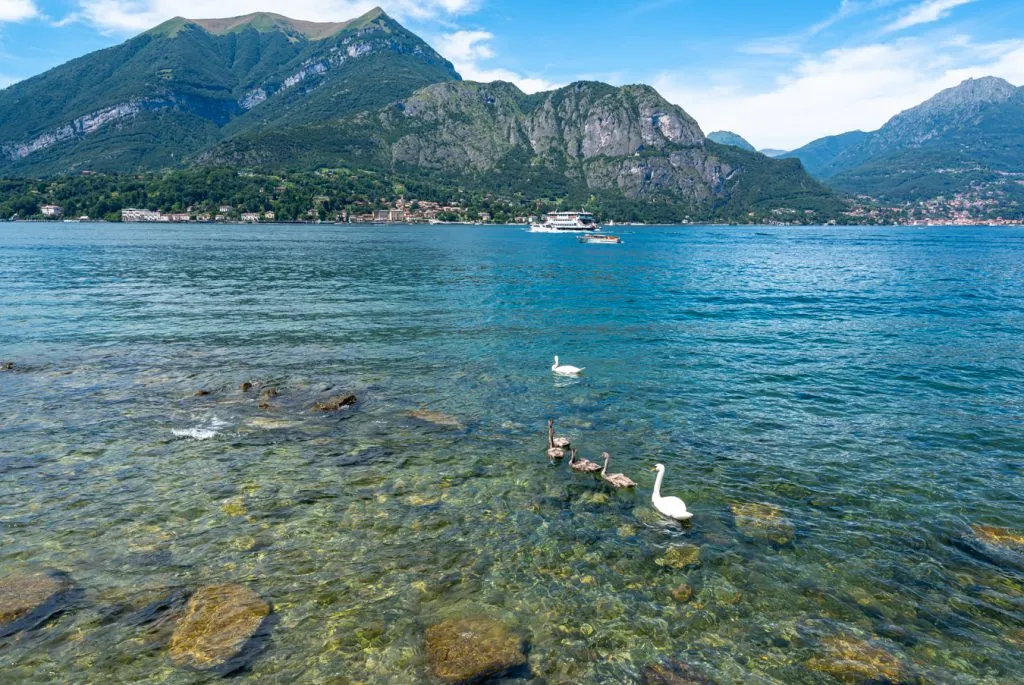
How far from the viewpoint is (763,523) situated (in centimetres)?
1361

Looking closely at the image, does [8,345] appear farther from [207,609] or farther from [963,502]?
[963,502]

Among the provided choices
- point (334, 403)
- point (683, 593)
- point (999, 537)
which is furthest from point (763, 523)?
point (334, 403)

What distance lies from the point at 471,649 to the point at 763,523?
843cm

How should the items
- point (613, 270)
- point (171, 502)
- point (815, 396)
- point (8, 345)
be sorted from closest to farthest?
point (171, 502)
point (815, 396)
point (8, 345)
point (613, 270)

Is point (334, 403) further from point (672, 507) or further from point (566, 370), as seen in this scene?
point (672, 507)

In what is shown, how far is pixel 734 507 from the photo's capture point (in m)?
14.4

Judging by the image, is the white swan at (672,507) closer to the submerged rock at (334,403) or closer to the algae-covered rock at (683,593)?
the algae-covered rock at (683,593)

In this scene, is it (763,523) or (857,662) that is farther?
(763,523)

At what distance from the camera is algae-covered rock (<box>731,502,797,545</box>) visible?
13.1 m

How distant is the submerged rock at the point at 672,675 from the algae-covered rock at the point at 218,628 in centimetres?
686

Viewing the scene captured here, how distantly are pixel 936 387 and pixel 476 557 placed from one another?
2501 centimetres

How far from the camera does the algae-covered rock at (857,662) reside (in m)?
8.87

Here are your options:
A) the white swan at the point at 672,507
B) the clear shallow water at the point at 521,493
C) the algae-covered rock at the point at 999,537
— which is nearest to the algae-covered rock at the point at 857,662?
the clear shallow water at the point at 521,493

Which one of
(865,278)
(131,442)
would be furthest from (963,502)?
(865,278)
